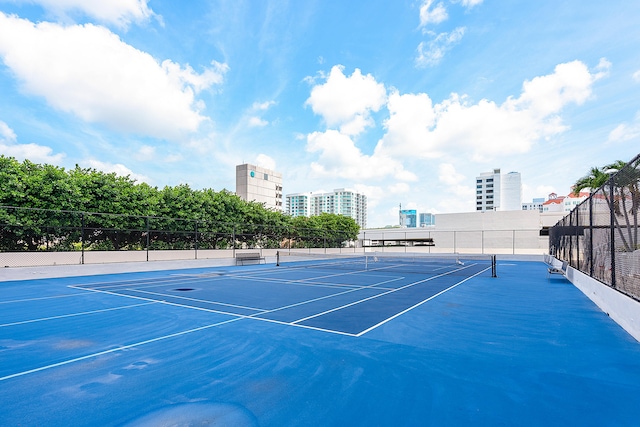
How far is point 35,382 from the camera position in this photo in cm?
474

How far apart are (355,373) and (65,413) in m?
3.41

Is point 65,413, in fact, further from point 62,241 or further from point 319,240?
point 319,240

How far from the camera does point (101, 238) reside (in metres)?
23.1

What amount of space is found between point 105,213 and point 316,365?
21580 mm

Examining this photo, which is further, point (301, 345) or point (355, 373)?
point (301, 345)

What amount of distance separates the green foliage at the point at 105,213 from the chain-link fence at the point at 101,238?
43mm

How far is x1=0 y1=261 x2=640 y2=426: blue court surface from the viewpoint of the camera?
3.83 metres

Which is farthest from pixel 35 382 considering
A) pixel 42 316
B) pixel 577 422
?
pixel 577 422

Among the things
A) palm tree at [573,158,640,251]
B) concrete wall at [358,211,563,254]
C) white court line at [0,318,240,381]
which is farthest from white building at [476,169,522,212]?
white court line at [0,318,240,381]

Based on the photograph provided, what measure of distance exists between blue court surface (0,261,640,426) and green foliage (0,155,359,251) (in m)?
11.3

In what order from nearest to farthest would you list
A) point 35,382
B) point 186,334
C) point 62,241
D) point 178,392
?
point 178,392
point 35,382
point 186,334
point 62,241

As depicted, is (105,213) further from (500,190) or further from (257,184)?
(500,190)

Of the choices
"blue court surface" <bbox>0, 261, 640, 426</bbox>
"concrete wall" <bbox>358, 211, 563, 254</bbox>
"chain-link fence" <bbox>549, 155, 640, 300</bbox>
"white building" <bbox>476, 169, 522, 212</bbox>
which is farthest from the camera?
"white building" <bbox>476, 169, 522, 212</bbox>

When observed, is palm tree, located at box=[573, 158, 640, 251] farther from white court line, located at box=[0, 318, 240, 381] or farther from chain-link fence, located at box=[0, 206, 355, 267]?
chain-link fence, located at box=[0, 206, 355, 267]
